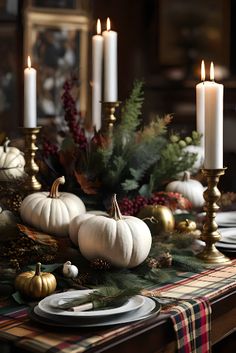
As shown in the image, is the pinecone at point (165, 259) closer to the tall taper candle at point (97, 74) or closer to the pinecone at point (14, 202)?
the pinecone at point (14, 202)

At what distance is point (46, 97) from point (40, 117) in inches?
6.5

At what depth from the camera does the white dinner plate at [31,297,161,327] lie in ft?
4.04

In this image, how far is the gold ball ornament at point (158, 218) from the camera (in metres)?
1.83

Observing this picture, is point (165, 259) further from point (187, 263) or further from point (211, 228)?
point (211, 228)

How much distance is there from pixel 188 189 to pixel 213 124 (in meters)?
0.47

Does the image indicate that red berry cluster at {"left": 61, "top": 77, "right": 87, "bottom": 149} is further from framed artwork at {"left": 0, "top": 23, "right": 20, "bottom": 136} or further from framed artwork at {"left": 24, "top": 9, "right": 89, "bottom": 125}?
framed artwork at {"left": 24, "top": 9, "right": 89, "bottom": 125}

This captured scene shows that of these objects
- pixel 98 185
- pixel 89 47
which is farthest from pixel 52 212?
pixel 89 47

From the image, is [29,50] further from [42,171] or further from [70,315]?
[70,315]

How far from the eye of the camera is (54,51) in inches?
207

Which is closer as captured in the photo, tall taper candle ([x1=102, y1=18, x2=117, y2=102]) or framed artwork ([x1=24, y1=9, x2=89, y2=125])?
tall taper candle ([x1=102, y1=18, x2=117, y2=102])

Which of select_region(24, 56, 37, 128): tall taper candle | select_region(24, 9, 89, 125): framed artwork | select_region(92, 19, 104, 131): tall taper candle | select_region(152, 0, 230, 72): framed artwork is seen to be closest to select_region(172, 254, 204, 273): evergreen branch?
select_region(24, 56, 37, 128): tall taper candle

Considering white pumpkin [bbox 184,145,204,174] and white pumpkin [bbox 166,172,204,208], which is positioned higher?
white pumpkin [bbox 184,145,204,174]

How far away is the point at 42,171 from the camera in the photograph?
207 centimetres

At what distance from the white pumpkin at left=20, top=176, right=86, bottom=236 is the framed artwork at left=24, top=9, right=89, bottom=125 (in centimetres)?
340
